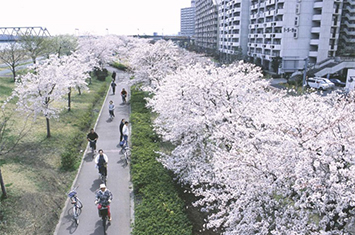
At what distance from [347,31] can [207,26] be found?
42.8 meters

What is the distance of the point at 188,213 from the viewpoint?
29.2ft

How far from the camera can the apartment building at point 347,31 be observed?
45.1m

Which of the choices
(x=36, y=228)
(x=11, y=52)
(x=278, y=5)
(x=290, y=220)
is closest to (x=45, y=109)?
(x=36, y=228)

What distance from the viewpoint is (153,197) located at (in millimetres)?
9438

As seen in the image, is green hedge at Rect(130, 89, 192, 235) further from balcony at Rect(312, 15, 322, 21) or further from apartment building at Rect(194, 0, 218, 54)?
apartment building at Rect(194, 0, 218, 54)

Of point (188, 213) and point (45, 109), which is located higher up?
point (45, 109)

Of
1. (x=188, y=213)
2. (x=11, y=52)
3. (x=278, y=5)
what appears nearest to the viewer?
(x=188, y=213)

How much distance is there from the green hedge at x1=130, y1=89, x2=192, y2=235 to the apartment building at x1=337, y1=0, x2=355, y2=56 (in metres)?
44.2

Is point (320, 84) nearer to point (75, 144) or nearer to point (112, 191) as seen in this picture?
point (75, 144)

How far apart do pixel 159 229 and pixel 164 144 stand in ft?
22.4

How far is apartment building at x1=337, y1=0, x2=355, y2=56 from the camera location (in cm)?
4506

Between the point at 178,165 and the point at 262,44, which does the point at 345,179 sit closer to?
the point at 178,165

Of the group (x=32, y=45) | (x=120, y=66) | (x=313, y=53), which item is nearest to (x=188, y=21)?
(x=120, y=66)

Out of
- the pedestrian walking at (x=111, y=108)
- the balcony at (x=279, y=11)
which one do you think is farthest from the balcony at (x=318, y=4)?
the pedestrian walking at (x=111, y=108)
